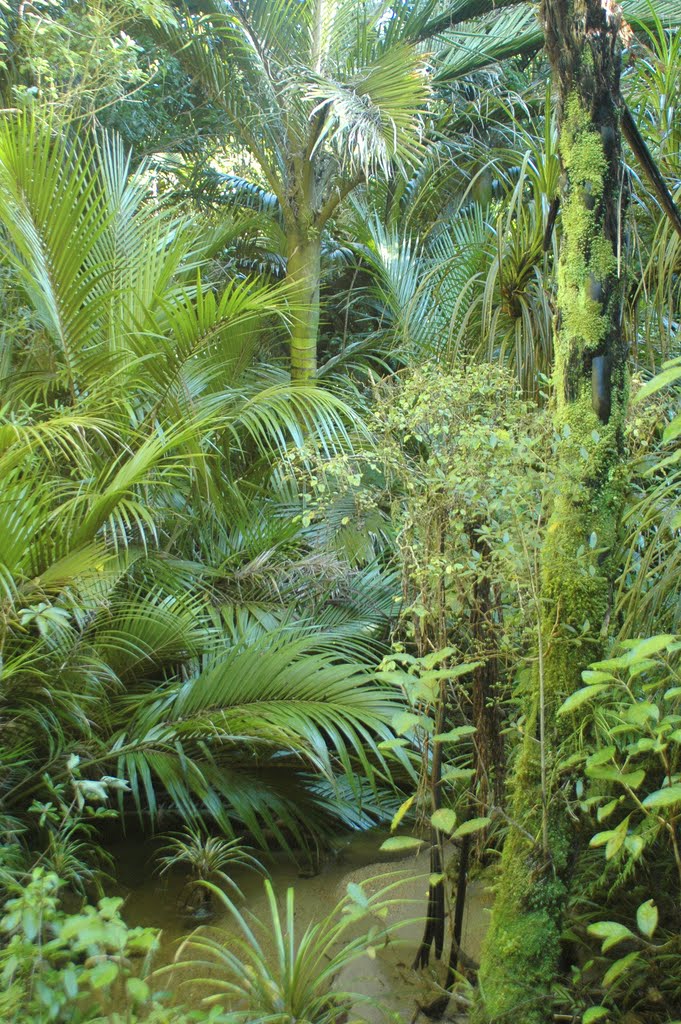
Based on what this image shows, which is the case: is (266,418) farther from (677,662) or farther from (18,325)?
(677,662)

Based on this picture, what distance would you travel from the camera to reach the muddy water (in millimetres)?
2047

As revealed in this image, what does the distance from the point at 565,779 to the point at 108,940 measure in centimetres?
95

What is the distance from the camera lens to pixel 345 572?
3.49 metres

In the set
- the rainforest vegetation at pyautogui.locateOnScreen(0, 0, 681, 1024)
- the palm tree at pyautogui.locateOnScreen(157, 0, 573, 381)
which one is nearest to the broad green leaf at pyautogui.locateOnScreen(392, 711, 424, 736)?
the rainforest vegetation at pyautogui.locateOnScreen(0, 0, 681, 1024)

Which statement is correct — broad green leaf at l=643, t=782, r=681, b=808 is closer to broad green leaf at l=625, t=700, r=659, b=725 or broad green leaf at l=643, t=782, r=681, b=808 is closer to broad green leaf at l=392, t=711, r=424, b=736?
broad green leaf at l=625, t=700, r=659, b=725

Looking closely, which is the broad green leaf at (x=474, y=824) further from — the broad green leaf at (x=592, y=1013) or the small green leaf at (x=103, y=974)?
the small green leaf at (x=103, y=974)

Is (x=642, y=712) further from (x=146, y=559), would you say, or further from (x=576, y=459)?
(x=146, y=559)

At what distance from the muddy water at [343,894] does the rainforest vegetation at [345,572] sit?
2cm

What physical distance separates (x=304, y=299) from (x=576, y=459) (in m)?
3.26

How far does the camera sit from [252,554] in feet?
12.0

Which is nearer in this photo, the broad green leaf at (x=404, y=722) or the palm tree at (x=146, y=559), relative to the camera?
the broad green leaf at (x=404, y=722)

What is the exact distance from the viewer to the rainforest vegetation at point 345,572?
1.74 meters

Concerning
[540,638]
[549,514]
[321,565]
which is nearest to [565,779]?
[540,638]

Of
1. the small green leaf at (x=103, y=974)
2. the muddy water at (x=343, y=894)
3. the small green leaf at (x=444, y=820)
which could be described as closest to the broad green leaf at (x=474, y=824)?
the small green leaf at (x=444, y=820)
